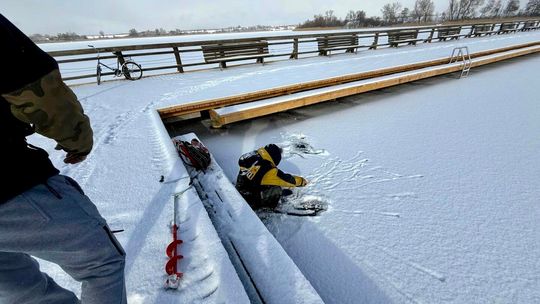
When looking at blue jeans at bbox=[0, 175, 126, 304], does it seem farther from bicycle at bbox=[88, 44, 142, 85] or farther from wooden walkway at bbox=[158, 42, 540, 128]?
bicycle at bbox=[88, 44, 142, 85]

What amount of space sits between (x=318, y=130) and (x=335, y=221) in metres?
2.15

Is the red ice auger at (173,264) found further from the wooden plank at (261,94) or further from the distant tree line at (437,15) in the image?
the distant tree line at (437,15)

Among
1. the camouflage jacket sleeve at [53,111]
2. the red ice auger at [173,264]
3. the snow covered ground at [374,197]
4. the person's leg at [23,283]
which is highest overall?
the camouflage jacket sleeve at [53,111]

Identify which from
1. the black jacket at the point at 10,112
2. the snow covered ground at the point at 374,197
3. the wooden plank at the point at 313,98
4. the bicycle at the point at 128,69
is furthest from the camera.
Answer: the bicycle at the point at 128,69

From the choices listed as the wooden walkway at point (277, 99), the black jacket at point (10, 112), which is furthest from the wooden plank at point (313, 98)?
the black jacket at point (10, 112)

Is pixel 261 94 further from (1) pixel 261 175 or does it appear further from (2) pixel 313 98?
(1) pixel 261 175

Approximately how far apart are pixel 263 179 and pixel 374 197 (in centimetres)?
116

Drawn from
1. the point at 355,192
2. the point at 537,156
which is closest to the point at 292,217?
the point at 355,192

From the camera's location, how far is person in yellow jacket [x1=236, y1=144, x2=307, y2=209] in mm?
2279

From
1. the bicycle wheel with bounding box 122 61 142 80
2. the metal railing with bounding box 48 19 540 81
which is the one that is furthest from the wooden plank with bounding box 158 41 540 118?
the bicycle wheel with bounding box 122 61 142 80

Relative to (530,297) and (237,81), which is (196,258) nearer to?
(530,297)

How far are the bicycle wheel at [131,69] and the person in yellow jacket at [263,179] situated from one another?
607 cm

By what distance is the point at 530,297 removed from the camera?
1.62m

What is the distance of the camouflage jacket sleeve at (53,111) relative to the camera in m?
0.73
